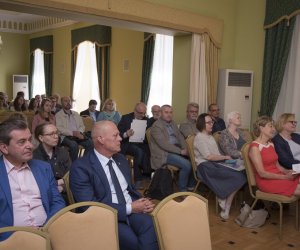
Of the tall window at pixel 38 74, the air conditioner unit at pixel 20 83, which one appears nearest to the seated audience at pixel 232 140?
the tall window at pixel 38 74

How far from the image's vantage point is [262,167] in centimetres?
361

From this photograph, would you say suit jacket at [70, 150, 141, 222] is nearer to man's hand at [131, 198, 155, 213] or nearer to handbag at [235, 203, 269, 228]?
man's hand at [131, 198, 155, 213]

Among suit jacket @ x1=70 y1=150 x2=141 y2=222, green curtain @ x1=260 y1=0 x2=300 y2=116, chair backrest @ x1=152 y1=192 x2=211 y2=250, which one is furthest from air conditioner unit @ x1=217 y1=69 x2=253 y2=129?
chair backrest @ x1=152 y1=192 x2=211 y2=250

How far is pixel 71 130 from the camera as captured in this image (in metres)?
5.90

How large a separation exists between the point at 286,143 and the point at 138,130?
83.0 inches

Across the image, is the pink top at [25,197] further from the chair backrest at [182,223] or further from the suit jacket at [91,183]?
the chair backrest at [182,223]

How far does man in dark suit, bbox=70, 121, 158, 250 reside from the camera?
7.52ft

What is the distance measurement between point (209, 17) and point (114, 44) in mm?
3668

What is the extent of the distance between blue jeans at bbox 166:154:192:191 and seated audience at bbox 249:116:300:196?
3.51ft

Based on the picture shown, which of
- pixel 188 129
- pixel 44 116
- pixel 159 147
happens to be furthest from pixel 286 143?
pixel 44 116

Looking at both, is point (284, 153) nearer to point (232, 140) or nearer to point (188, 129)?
point (232, 140)

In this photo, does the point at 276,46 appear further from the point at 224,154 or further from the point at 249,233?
the point at 249,233

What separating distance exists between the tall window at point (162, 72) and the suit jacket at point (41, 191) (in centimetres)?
577

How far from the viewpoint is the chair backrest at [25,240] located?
147cm
